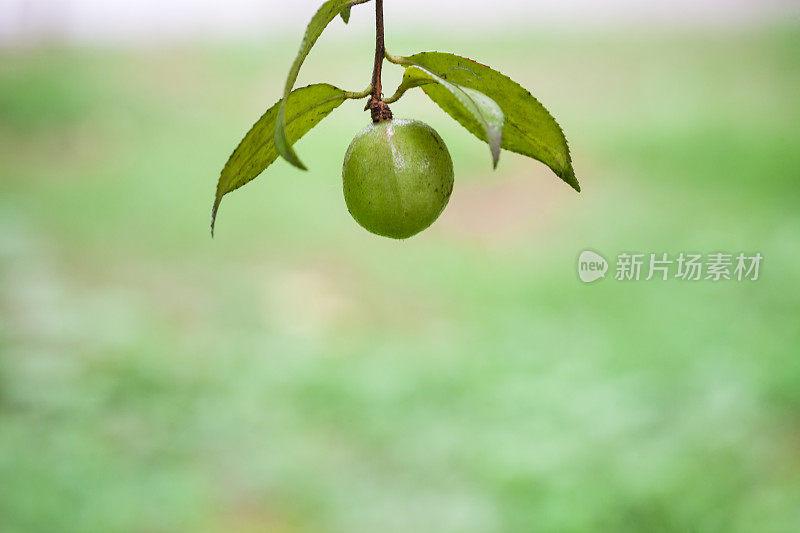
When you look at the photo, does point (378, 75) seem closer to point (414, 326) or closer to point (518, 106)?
point (518, 106)

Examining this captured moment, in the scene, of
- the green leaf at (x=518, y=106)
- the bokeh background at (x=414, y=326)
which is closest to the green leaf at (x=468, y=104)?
the green leaf at (x=518, y=106)

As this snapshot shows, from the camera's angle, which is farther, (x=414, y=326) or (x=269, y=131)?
(x=414, y=326)

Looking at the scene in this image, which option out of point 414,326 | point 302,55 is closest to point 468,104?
point 302,55

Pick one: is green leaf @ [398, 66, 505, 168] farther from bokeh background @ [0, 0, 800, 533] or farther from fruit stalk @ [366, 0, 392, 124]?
bokeh background @ [0, 0, 800, 533]

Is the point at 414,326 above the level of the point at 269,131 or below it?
above

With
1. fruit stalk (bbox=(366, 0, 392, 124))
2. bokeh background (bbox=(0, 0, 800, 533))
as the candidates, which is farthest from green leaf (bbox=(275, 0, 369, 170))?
bokeh background (bbox=(0, 0, 800, 533))
